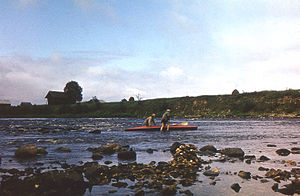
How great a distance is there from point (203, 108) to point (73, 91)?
215 feet

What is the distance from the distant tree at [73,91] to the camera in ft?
405

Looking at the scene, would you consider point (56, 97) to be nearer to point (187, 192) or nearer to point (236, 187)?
point (187, 192)

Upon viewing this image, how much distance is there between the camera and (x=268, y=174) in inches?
350

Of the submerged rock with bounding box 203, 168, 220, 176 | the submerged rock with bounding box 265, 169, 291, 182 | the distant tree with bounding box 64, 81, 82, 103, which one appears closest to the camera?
the submerged rock with bounding box 265, 169, 291, 182

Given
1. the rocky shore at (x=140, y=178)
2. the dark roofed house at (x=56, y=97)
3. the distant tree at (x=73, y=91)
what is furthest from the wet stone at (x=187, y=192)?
the distant tree at (x=73, y=91)

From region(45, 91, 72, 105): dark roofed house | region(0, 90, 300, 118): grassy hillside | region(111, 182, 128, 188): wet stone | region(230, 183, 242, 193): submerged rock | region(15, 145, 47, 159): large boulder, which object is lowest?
region(230, 183, 242, 193): submerged rock

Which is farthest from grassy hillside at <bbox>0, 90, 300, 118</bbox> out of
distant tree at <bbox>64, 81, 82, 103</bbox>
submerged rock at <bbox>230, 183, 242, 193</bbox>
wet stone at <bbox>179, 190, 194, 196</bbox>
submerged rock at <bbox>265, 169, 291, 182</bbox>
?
wet stone at <bbox>179, 190, 194, 196</bbox>

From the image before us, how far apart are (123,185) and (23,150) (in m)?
8.01

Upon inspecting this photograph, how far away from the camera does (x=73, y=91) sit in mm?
Answer: 123500

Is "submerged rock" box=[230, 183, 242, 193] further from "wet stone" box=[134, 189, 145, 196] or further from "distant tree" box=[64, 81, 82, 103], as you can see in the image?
"distant tree" box=[64, 81, 82, 103]

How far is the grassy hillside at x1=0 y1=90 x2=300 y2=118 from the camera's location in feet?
229

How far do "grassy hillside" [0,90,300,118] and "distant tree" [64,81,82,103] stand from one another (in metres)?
21.9

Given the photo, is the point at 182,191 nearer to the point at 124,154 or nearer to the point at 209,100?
the point at 124,154

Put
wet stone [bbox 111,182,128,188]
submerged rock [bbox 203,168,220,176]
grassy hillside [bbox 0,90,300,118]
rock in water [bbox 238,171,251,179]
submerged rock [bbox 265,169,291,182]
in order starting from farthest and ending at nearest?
1. grassy hillside [bbox 0,90,300,118]
2. submerged rock [bbox 203,168,220,176]
3. rock in water [bbox 238,171,251,179]
4. submerged rock [bbox 265,169,291,182]
5. wet stone [bbox 111,182,128,188]
